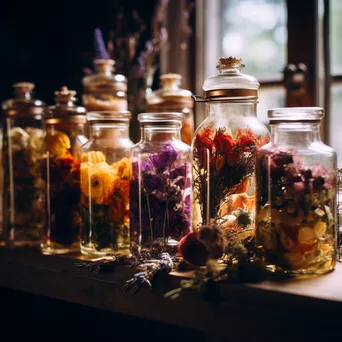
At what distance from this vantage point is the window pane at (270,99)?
1723mm

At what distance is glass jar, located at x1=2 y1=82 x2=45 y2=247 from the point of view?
4.46ft

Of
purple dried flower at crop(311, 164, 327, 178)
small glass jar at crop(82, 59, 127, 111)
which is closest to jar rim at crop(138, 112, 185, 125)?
purple dried flower at crop(311, 164, 327, 178)

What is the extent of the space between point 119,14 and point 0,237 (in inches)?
36.8

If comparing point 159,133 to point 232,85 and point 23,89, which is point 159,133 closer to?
point 232,85

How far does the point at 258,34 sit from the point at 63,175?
87 centimetres

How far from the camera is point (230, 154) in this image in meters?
1.04

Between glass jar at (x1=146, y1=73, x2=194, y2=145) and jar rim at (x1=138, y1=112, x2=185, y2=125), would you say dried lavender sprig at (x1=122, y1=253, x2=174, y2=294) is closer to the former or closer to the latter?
jar rim at (x1=138, y1=112, x2=185, y2=125)

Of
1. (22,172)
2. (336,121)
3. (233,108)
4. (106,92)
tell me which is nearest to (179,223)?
(233,108)

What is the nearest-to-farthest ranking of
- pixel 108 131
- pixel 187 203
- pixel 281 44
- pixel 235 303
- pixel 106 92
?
pixel 235 303, pixel 187 203, pixel 108 131, pixel 106 92, pixel 281 44

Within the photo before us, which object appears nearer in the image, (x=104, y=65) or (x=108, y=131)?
(x=108, y=131)

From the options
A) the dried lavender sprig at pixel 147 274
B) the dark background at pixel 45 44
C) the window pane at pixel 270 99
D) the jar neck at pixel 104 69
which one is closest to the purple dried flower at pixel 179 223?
the dried lavender sprig at pixel 147 274

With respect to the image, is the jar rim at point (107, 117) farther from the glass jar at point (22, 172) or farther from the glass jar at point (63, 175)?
the glass jar at point (22, 172)

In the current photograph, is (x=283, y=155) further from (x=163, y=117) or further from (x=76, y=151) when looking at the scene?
(x=76, y=151)

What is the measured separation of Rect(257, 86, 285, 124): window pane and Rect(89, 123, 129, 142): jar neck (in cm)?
65
